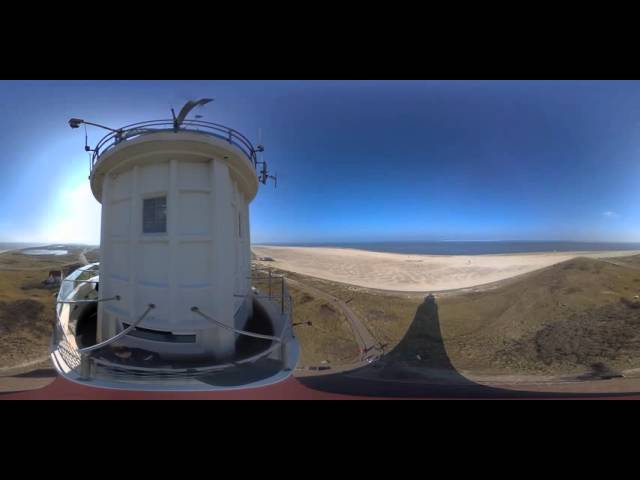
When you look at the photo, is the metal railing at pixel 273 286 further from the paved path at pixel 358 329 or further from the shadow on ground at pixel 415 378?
the paved path at pixel 358 329

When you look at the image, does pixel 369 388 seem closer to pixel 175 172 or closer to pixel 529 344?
pixel 175 172

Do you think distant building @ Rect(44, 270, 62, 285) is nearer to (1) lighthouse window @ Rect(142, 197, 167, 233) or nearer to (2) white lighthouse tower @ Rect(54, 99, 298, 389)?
(2) white lighthouse tower @ Rect(54, 99, 298, 389)

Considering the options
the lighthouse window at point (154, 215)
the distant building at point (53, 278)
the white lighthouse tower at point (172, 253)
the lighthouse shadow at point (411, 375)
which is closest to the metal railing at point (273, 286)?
the white lighthouse tower at point (172, 253)

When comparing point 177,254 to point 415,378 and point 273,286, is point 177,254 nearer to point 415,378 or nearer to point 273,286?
point 273,286


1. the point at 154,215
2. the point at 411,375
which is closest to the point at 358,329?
the point at 411,375

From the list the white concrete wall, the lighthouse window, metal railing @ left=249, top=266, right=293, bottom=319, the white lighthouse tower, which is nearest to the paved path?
metal railing @ left=249, top=266, right=293, bottom=319

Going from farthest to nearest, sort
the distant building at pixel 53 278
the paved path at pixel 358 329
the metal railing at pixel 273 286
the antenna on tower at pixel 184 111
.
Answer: the distant building at pixel 53 278, the paved path at pixel 358 329, the metal railing at pixel 273 286, the antenna on tower at pixel 184 111

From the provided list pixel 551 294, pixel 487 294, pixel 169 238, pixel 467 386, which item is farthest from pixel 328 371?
pixel 551 294
